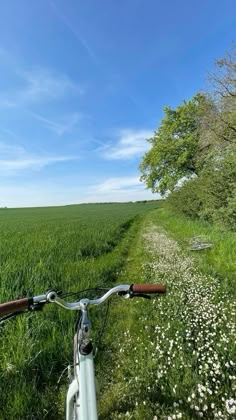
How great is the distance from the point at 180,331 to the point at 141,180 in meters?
33.6

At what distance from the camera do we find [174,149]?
3064cm

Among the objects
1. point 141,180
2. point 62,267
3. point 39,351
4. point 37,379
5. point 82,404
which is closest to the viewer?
point 82,404

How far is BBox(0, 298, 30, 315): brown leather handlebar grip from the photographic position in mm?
1575

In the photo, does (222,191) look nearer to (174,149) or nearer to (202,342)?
(202,342)

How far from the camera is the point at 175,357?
11.5ft

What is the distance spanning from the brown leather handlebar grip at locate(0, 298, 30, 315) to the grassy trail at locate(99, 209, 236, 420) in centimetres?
204

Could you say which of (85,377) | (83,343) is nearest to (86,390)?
(85,377)

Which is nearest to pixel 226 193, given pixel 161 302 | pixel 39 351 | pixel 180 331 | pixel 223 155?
pixel 223 155

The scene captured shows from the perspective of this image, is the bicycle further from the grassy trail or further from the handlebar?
the grassy trail

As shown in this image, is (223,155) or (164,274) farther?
(223,155)

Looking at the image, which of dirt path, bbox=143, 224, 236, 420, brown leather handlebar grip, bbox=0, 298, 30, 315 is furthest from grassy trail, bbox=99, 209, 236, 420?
brown leather handlebar grip, bbox=0, 298, 30, 315

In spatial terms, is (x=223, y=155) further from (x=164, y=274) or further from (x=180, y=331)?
(x=180, y=331)

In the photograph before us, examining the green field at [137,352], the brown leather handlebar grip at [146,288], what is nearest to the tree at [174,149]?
the green field at [137,352]

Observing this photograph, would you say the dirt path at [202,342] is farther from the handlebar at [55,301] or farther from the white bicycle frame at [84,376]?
the handlebar at [55,301]
